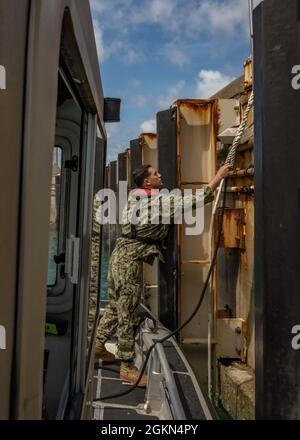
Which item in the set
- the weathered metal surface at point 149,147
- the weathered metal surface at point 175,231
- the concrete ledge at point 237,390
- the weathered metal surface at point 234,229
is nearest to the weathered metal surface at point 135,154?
the weathered metal surface at point 149,147

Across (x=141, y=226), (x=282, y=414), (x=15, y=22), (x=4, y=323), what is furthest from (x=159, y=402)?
(x=15, y=22)

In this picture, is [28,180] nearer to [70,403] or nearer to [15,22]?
[15,22]

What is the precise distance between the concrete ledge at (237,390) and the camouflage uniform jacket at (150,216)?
152cm

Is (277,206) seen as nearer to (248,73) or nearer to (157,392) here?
(157,392)

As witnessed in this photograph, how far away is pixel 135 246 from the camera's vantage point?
3561mm

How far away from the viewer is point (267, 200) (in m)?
1.52

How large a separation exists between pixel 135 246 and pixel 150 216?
1.02ft

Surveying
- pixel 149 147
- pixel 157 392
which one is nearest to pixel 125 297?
pixel 157 392

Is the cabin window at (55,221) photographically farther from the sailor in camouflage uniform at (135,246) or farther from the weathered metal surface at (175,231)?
the weathered metal surface at (175,231)

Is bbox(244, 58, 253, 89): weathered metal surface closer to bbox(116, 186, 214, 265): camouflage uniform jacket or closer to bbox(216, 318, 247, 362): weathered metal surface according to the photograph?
bbox(116, 186, 214, 265): camouflage uniform jacket

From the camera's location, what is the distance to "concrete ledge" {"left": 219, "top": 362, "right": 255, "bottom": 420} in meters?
3.64

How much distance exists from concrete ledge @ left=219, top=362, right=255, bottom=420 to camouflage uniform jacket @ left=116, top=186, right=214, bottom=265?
1.52 metres

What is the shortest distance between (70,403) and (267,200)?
1208 millimetres

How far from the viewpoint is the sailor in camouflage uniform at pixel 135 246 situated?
3420mm
